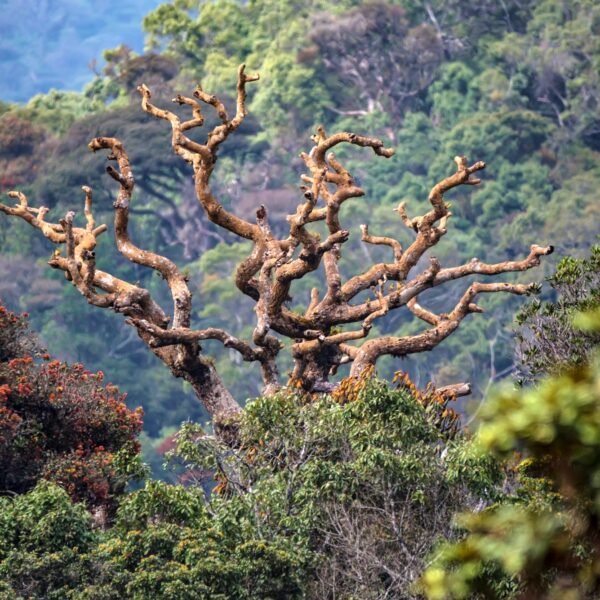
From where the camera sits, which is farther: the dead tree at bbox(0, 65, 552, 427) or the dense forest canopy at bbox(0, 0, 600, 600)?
the dead tree at bbox(0, 65, 552, 427)

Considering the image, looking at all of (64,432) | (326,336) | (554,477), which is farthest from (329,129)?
(554,477)

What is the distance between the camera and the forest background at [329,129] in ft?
184

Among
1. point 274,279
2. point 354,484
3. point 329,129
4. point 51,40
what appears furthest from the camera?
point 51,40

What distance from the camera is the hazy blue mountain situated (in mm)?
119938

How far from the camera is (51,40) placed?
124 meters

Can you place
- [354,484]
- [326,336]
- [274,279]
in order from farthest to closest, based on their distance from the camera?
[326,336] → [274,279] → [354,484]

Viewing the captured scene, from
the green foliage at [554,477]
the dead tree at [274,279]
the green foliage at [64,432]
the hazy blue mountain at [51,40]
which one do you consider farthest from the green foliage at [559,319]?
the hazy blue mountain at [51,40]

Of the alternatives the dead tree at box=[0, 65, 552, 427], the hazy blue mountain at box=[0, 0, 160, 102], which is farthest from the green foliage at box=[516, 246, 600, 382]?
the hazy blue mountain at box=[0, 0, 160, 102]

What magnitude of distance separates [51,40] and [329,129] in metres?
61.8

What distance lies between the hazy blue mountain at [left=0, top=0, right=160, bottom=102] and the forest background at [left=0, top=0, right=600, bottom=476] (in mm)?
51356

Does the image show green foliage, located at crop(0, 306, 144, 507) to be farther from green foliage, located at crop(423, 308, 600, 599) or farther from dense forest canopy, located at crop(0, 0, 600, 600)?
green foliage, located at crop(423, 308, 600, 599)

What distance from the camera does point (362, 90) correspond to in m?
67.3

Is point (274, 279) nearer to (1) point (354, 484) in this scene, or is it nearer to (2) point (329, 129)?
(1) point (354, 484)

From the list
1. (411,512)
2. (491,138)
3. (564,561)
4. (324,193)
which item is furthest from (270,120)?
(564,561)
